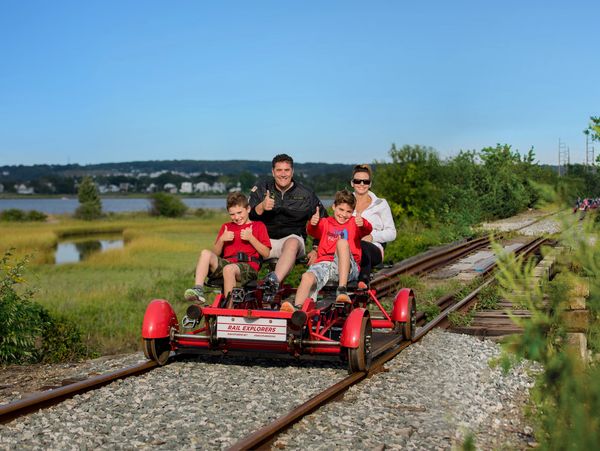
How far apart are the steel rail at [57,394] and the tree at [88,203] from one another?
65.7 m

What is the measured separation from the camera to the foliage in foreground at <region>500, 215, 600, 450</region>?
9.07ft

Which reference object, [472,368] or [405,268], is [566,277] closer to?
[472,368]

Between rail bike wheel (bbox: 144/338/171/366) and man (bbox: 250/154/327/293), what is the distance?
1599 millimetres

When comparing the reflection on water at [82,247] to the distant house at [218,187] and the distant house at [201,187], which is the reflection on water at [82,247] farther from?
the distant house at [218,187]

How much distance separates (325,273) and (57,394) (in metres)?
2.83

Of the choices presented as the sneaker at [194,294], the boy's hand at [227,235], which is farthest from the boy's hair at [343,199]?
the sneaker at [194,294]

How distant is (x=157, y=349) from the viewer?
23.8 ft

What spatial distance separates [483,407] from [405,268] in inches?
354

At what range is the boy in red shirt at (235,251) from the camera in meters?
7.68

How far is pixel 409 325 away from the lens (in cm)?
852

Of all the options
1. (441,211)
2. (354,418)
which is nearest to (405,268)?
(354,418)

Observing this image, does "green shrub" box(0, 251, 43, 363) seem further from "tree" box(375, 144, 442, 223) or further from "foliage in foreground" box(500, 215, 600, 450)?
"tree" box(375, 144, 442, 223)

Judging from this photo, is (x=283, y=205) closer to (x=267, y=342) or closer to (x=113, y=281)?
(x=267, y=342)

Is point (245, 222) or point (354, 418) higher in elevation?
point (245, 222)
